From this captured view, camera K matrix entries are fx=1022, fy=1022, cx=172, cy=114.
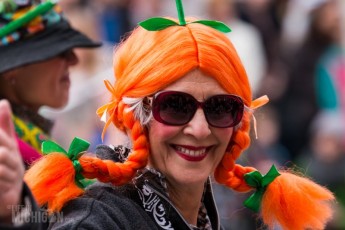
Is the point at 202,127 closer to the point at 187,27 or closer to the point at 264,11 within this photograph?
the point at 187,27

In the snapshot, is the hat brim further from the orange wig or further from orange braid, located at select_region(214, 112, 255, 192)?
orange braid, located at select_region(214, 112, 255, 192)

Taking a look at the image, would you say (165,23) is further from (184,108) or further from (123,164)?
(123,164)

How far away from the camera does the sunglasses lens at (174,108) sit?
371 centimetres

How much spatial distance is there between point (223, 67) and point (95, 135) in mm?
4437

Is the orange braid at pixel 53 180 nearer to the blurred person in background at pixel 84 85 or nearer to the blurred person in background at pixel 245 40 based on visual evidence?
the blurred person in background at pixel 84 85

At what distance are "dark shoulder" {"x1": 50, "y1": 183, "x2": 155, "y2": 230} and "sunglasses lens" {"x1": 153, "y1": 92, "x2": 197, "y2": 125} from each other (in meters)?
0.30

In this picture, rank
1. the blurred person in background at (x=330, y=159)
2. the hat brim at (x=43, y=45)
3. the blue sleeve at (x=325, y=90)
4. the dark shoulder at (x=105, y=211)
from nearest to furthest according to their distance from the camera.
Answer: the dark shoulder at (x=105, y=211)
the hat brim at (x=43, y=45)
the blurred person in background at (x=330, y=159)
the blue sleeve at (x=325, y=90)

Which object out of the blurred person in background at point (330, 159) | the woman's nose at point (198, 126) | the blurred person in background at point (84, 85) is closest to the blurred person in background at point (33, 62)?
the woman's nose at point (198, 126)

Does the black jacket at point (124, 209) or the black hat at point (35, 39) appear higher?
the black hat at point (35, 39)

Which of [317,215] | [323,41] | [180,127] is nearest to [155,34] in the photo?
[180,127]

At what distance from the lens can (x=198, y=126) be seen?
12.2ft

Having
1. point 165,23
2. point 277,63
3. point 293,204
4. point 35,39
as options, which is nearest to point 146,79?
point 165,23

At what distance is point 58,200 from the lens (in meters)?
3.60

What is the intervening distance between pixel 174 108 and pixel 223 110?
0.19m
